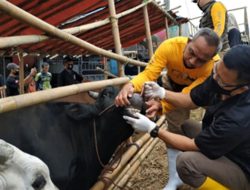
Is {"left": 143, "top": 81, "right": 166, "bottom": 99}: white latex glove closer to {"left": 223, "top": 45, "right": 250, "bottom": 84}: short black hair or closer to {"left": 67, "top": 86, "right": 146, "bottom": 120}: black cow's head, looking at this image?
{"left": 67, "top": 86, "right": 146, "bottom": 120}: black cow's head

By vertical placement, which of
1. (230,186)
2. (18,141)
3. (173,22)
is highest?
(173,22)

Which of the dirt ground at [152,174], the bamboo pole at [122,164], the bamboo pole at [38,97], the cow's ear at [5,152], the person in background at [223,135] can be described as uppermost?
the bamboo pole at [38,97]

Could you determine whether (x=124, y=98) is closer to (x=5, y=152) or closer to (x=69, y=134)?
(x=69, y=134)

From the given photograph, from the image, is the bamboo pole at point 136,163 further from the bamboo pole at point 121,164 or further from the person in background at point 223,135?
the person in background at point 223,135

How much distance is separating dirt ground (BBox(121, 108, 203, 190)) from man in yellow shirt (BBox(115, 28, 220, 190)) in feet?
0.66

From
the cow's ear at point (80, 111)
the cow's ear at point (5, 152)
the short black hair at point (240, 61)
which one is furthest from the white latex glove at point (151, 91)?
the cow's ear at point (5, 152)

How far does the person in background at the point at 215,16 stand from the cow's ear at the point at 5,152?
233 centimetres

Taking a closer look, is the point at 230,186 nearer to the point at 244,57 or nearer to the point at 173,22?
the point at 244,57

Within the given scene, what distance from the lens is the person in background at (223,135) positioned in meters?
1.91

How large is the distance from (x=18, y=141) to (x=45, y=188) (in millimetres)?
462

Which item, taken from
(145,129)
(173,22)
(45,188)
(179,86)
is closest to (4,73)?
(173,22)

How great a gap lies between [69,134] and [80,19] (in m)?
3.16

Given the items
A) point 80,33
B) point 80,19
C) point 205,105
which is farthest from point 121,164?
point 80,19

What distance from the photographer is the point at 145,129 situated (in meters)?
2.15
